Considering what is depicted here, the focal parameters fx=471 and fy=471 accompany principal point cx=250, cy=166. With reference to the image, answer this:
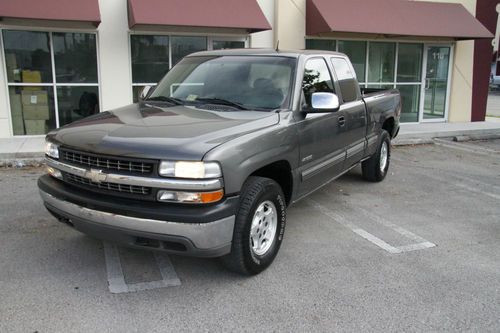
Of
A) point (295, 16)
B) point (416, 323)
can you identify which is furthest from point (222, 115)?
point (295, 16)

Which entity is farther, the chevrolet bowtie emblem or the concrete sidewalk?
the concrete sidewalk

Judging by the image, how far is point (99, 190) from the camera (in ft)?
11.8

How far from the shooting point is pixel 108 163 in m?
3.51

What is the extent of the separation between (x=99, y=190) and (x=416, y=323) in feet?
8.28

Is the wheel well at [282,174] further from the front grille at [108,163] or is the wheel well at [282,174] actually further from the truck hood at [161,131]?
the front grille at [108,163]

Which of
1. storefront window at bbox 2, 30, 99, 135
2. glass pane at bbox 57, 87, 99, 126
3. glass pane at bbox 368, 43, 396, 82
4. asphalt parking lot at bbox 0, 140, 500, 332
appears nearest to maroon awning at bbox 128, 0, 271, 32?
storefront window at bbox 2, 30, 99, 135

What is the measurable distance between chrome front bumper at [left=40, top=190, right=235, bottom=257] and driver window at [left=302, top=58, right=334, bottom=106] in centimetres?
Answer: 186

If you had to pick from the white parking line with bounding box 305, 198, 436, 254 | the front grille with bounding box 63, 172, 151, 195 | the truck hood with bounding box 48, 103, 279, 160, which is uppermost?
the truck hood with bounding box 48, 103, 279, 160

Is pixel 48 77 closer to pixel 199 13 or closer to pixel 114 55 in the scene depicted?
pixel 114 55

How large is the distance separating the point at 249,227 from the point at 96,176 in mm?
1229

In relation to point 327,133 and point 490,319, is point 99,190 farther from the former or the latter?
point 490,319

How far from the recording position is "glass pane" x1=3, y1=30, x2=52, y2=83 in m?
9.66

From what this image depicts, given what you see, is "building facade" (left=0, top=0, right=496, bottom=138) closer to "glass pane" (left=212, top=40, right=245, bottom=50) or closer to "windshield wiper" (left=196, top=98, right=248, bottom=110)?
"glass pane" (left=212, top=40, right=245, bottom=50)

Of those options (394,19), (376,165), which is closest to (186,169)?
(376,165)
